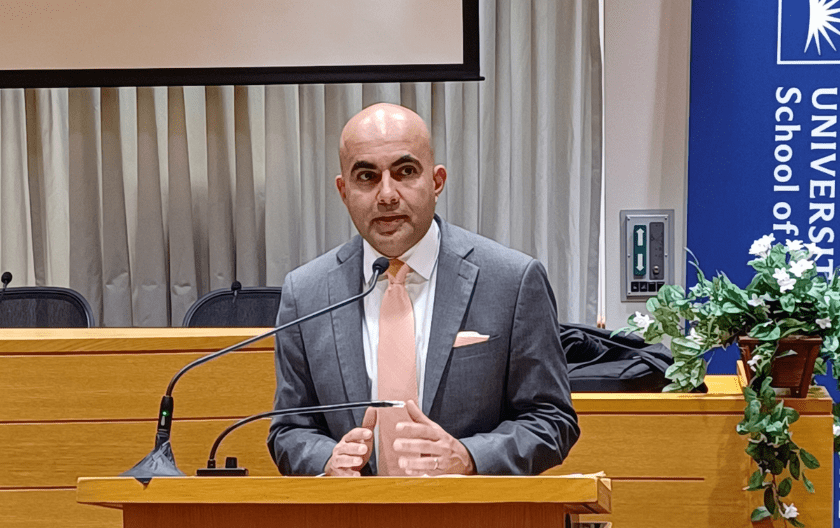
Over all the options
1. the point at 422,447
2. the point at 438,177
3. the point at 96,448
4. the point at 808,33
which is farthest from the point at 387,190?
the point at 808,33

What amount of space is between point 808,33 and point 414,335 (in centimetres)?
291

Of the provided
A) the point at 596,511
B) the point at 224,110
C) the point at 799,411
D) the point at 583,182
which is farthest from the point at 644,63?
the point at 596,511

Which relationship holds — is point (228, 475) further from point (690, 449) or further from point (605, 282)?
point (605, 282)

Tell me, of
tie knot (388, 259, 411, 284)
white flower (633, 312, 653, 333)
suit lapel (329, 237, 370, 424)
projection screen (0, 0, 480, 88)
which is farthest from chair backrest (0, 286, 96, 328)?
tie knot (388, 259, 411, 284)

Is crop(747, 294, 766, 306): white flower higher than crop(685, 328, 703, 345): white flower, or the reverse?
crop(747, 294, 766, 306): white flower

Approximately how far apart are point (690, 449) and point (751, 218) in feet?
5.23

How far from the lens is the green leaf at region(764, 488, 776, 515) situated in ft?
9.05

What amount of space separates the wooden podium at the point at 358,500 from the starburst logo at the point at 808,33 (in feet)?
10.5

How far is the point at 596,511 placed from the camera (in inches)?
56.7

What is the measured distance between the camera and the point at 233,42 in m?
4.57

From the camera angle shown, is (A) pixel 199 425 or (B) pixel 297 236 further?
(B) pixel 297 236

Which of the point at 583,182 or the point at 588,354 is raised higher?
the point at 583,182

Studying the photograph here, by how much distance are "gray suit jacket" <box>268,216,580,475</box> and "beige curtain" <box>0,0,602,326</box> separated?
274 centimetres

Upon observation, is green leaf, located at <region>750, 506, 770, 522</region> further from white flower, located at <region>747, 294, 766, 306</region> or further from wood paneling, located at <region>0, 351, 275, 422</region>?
wood paneling, located at <region>0, 351, 275, 422</region>
